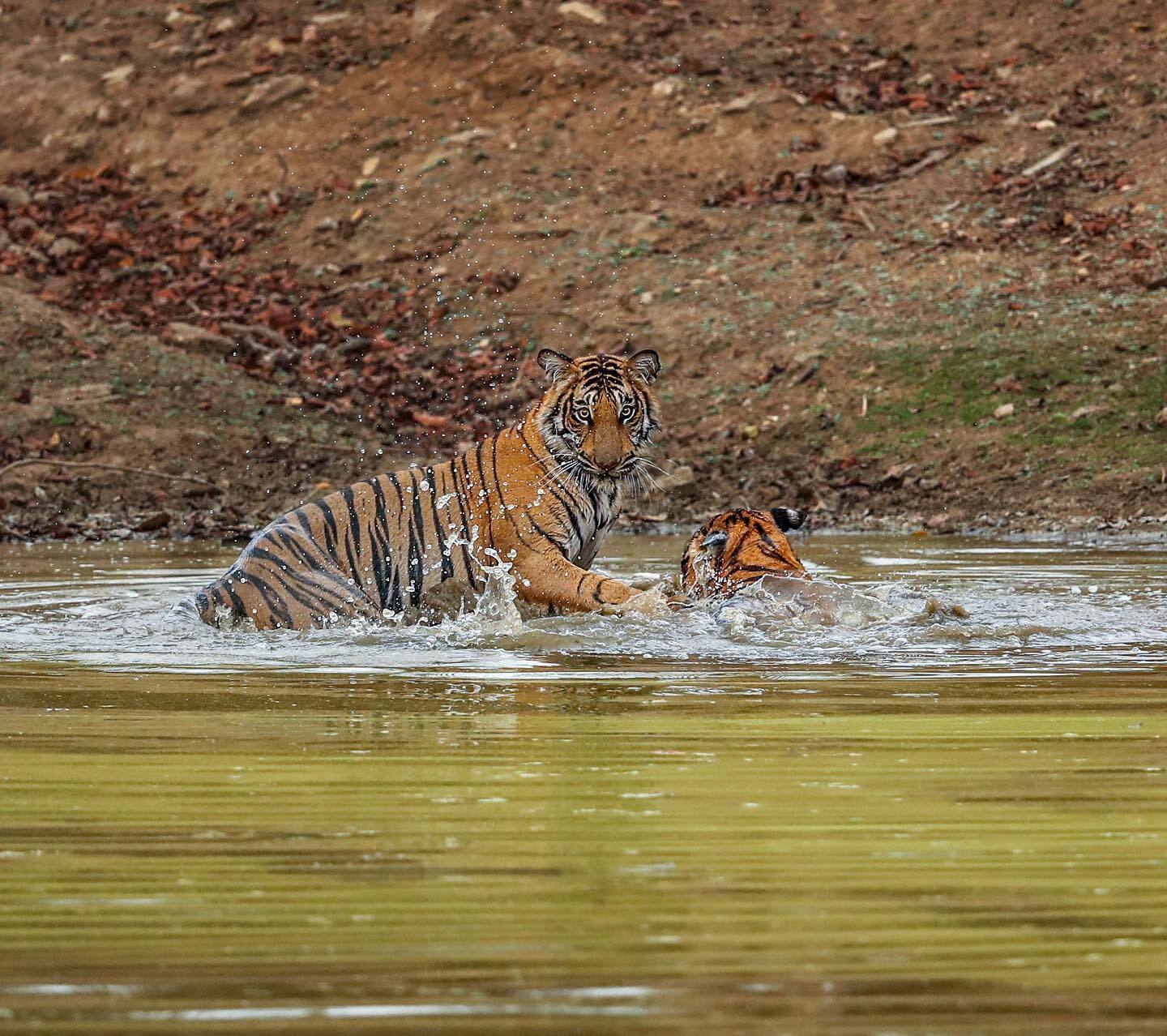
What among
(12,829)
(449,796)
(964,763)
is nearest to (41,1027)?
(12,829)

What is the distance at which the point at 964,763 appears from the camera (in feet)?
14.7

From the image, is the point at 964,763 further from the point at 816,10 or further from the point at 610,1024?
the point at 816,10

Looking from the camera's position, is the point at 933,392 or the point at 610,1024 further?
the point at 933,392

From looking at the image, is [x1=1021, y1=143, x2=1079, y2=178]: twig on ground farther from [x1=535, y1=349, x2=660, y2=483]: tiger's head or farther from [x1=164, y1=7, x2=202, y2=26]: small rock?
[x1=164, y1=7, x2=202, y2=26]: small rock

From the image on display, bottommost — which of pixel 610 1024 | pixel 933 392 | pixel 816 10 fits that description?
pixel 610 1024

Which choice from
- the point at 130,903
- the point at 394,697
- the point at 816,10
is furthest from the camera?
the point at 816,10

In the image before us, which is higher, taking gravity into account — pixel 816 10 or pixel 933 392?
pixel 816 10

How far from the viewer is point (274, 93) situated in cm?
1969

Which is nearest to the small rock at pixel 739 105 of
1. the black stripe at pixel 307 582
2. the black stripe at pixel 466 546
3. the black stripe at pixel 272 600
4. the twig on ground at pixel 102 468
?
the twig on ground at pixel 102 468

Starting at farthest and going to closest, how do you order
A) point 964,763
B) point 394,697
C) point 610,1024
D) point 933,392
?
1. point 933,392
2. point 394,697
3. point 964,763
4. point 610,1024

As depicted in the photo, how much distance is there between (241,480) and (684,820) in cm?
1021

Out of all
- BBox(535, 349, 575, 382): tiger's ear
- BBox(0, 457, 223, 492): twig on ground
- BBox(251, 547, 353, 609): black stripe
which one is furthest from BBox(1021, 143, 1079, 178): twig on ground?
BBox(251, 547, 353, 609): black stripe

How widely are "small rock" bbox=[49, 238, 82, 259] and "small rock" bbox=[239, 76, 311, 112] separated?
8.20 feet

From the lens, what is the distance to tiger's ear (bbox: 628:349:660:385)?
887cm
